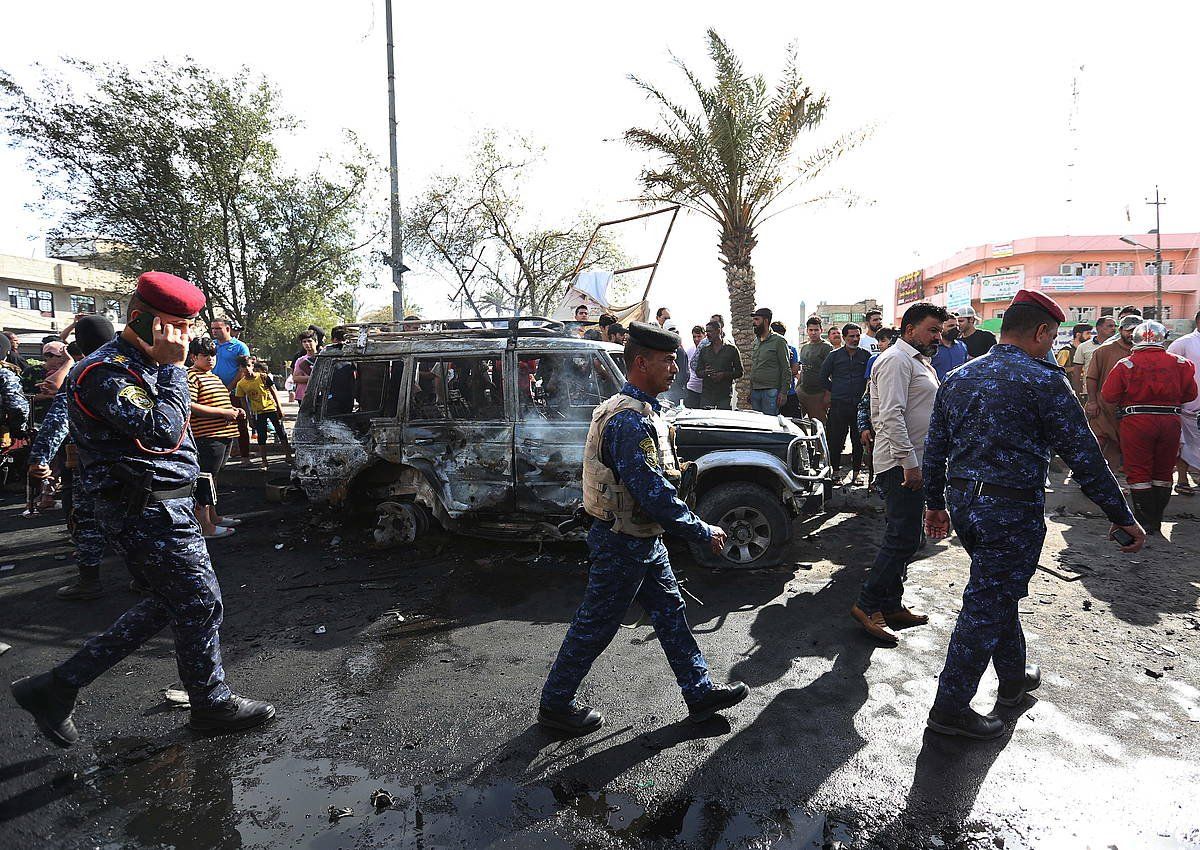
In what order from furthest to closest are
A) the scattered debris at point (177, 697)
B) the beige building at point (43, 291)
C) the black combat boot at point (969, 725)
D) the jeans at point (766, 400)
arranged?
the beige building at point (43, 291) < the jeans at point (766, 400) < the scattered debris at point (177, 697) < the black combat boot at point (969, 725)

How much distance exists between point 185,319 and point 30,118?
731 inches

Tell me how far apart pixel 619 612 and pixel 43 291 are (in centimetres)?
5301

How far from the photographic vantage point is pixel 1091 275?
4512 cm

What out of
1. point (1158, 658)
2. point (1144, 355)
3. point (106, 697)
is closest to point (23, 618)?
point (106, 697)

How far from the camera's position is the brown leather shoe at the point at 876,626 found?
3844 mm

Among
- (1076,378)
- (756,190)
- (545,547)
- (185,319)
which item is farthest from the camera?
(756,190)

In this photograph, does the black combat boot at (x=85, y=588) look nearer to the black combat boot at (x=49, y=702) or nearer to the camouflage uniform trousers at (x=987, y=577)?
→ the black combat boot at (x=49, y=702)

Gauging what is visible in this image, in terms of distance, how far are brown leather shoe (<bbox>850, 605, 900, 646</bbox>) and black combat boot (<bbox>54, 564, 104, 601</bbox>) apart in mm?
5499

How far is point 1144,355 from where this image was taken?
19.4 ft

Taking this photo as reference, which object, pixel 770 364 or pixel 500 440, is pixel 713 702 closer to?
pixel 500 440

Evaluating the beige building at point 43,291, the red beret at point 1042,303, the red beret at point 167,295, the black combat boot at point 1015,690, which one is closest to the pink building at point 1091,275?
the red beret at point 1042,303

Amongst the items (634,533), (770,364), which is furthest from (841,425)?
(634,533)

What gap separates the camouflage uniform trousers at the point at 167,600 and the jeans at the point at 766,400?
7.10 metres

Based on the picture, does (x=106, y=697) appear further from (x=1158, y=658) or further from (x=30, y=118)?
(x=30, y=118)
